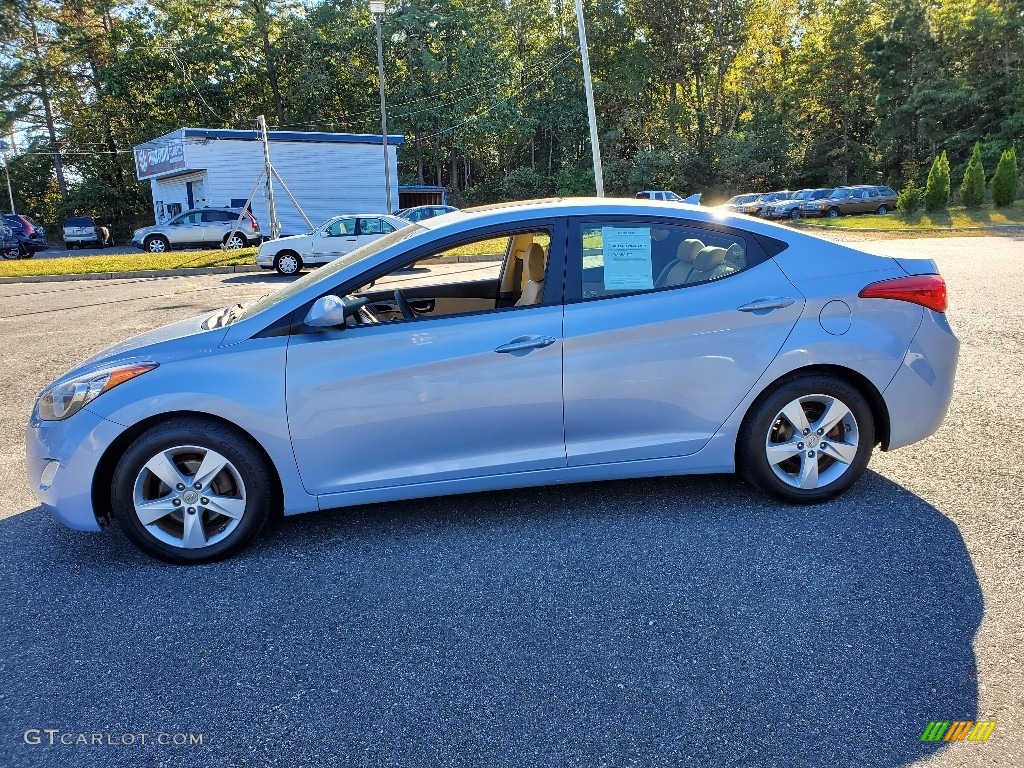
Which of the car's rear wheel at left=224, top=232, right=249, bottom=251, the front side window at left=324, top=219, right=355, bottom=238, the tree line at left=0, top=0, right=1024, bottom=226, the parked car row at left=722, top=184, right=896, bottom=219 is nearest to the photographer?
the front side window at left=324, top=219, right=355, bottom=238

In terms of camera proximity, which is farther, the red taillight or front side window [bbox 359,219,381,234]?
front side window [bbox 359,219,381,234]

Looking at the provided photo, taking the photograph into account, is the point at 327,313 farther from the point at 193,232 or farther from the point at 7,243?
the point at 7,243

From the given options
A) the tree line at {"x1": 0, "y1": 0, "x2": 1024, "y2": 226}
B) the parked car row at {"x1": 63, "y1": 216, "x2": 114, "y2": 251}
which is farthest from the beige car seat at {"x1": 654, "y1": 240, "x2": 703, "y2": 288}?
the tree line at {"x1": 0, "y1": 0, "x2": 1024, "y2": 226}

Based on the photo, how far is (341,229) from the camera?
1914cm

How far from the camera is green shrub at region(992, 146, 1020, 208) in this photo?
99.7ft

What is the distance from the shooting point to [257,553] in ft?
11.8

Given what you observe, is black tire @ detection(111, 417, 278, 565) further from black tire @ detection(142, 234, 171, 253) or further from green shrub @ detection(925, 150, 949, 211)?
green shrub @ detection(925, 150, 949, 211)

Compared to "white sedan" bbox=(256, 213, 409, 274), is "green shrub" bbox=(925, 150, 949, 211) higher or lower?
higher

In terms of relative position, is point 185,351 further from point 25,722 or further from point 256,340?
point 25,722

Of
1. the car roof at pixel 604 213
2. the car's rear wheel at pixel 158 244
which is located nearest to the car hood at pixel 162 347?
the car roof at pixel 604 213

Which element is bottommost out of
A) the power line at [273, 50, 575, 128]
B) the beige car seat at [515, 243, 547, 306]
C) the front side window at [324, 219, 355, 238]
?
the beige car seat at [515, 243, 547, 306]

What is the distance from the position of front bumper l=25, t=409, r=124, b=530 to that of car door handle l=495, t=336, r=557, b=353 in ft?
5.95

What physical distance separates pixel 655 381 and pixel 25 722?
289 centimetres

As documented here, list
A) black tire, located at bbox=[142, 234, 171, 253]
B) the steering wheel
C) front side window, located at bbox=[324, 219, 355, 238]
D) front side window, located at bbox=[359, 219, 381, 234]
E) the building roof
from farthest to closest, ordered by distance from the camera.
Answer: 1. the building roof
2. black tire, located at bbox=[142, 234, 171, 253]
3. front side window, located at bbox=[359, 219, 381, 234]
4. front side window, located at bbox=[324, 219, 355, 238]
5. the steering wheel
